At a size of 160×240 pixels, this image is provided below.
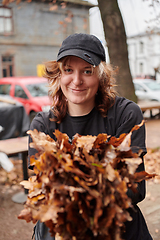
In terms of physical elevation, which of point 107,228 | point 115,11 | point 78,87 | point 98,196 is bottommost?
point 107,228

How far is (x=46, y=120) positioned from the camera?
6.14 feet

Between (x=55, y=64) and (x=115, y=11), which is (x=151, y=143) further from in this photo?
(x=55, y=64)

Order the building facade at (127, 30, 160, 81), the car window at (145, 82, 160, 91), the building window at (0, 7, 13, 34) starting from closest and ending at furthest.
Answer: the car window at (145, 82, 160, 91), the building window at (0, 7, 13, 34), the building facade at (127, 30, 160, 81)

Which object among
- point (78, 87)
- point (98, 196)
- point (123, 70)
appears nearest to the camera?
point (98, 196)

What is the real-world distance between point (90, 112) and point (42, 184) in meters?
0.89

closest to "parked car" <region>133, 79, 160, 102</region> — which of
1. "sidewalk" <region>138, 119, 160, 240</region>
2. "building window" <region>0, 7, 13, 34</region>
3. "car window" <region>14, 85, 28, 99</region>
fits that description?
"car window" <region>14, 85, 28, 99</region>

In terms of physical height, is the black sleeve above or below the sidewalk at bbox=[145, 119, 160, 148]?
above

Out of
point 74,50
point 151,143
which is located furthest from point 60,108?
point 151,143

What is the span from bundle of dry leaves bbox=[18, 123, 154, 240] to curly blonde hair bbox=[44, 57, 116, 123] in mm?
746

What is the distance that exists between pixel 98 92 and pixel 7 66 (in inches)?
796

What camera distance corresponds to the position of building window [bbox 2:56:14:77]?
20.9 m

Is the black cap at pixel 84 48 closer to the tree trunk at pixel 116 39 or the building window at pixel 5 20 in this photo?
the tree trunk at pixel 116 39

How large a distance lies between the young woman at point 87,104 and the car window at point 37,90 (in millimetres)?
6998

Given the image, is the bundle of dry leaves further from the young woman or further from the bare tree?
the bare tree
